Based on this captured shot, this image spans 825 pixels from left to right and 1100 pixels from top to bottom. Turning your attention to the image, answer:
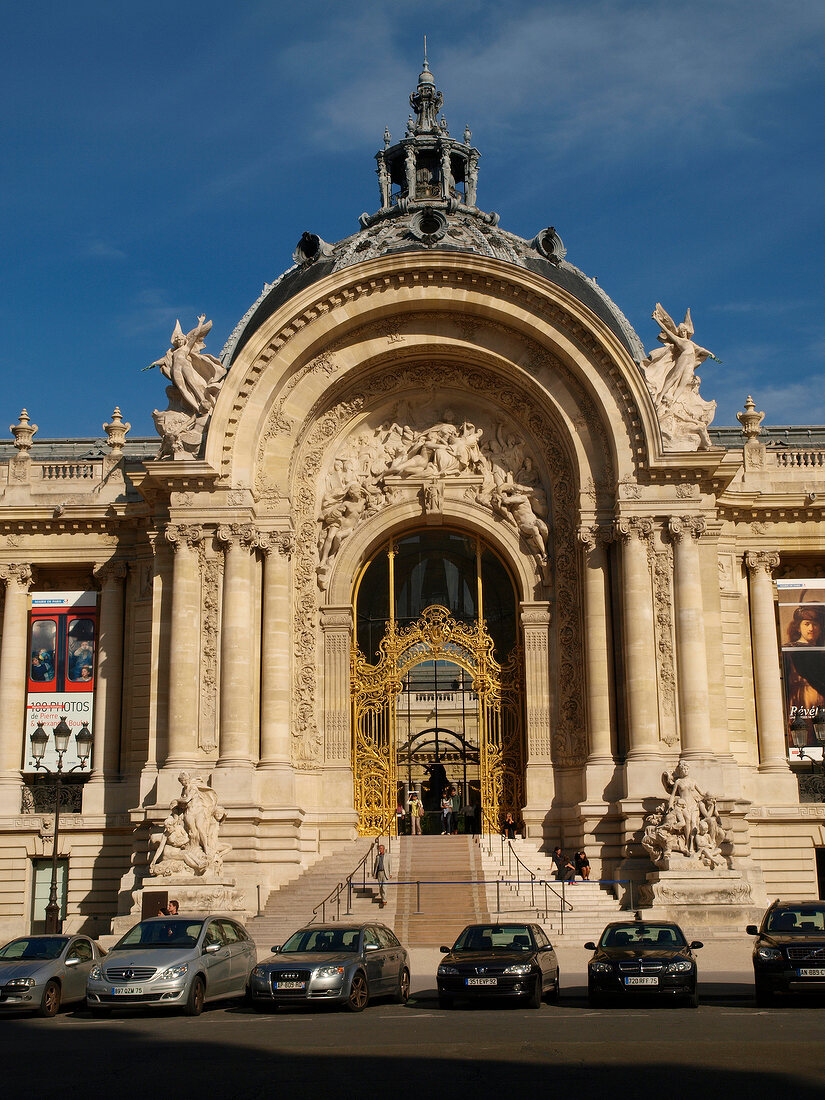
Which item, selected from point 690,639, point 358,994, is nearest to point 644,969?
point 358,994

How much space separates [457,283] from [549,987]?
62.0 ft

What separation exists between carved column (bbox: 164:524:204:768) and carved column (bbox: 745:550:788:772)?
14188mm

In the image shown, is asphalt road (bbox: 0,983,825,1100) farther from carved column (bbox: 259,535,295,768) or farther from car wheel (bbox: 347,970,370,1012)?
carved column (bbox: 259,535,295,768)

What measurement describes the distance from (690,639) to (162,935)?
15.6m

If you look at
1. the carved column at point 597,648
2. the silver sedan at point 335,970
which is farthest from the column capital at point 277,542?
the silver sedan at point 335,970

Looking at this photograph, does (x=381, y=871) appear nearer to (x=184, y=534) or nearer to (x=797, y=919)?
(x=184, y=534)

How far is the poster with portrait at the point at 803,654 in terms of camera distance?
33.2 metres

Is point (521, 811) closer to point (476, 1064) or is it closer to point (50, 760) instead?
point (50, 760)

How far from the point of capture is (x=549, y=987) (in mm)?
18156

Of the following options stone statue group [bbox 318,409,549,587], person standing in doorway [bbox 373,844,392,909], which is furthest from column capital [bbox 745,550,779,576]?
person standing in doorway [bbox 373,844,392,909]

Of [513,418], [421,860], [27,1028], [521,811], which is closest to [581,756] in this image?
[521,811]

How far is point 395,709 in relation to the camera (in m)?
33.1

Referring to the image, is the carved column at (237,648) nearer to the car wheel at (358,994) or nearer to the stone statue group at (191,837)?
the stone statue group at (191,837)

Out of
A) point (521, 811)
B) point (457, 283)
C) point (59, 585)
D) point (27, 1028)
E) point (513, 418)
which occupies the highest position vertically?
point (457, 283)
